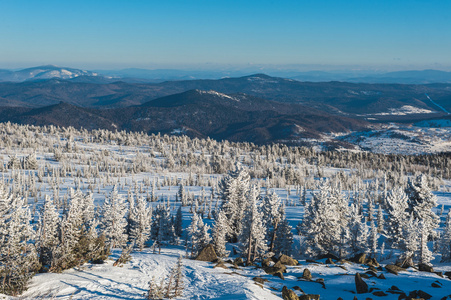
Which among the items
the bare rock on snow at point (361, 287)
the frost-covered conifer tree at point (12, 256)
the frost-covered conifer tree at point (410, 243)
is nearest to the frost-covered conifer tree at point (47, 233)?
the frost-covered conifer tree at point (12, 256)

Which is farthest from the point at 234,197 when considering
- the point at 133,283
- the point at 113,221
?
the point at 133,283

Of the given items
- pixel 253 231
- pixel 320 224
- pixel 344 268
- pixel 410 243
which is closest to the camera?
pixel 344 268

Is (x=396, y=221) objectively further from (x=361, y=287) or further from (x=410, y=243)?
(x=361, y=287)

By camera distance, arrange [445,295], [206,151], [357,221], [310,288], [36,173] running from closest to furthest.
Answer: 1. [445,295]
2. [310,288]
3. [357,221]
4. [36,173]
5. [206,151]

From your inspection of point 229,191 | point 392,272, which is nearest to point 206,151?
point 229,191

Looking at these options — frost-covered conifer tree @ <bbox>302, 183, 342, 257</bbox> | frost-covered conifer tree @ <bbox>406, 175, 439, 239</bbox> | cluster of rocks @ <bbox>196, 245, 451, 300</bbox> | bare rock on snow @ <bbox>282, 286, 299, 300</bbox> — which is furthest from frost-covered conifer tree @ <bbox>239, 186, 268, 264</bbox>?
frost-covered conifer tree @ <bbox>406, 175, 439, 239</bbox>

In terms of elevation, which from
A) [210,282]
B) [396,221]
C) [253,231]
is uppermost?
[210,282]

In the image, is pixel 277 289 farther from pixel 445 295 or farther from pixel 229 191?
pixel 229 191

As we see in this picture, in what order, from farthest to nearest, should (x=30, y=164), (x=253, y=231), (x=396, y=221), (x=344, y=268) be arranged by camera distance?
(x=30, y=164)
(x=396, y=221)
(x=253, y=231)
(x=344, y=268)

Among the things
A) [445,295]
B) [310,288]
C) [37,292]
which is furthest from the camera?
[310,288]
